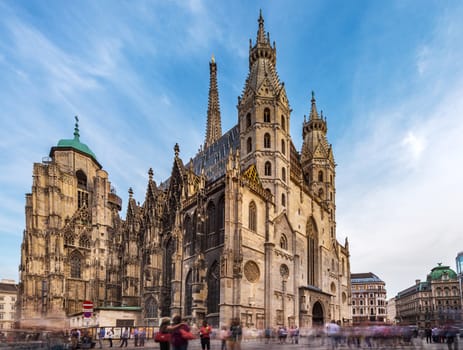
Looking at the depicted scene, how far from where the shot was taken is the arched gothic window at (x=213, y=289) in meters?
41.3

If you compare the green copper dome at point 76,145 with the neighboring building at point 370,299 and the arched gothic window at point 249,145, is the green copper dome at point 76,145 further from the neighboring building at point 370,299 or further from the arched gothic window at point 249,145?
the neighboring building at point 370,299

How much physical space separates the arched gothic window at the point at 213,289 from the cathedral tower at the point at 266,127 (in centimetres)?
996

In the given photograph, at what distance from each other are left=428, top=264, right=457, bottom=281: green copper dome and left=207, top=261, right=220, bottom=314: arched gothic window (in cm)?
10702

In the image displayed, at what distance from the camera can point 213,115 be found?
3588 inches

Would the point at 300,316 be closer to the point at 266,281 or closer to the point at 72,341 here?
the point at 266,281

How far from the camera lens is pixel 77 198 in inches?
2960

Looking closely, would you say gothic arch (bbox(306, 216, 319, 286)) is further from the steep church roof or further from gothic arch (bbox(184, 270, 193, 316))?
gothic arch (bbox(184, 270, 193, 316))

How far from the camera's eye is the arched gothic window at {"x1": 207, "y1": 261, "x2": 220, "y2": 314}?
41.3 meters

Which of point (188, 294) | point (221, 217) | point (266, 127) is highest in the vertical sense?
point (266, 127)

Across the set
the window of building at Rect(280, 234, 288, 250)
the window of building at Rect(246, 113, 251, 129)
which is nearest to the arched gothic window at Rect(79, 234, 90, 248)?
the window of building at Rect(246, 113, 251, 129)

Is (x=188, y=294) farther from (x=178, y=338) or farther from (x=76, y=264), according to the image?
(x=178, y=338)

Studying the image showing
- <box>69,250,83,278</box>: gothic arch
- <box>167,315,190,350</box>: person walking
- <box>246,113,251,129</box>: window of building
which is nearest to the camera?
<box>167,315,190,350</box>: person walking

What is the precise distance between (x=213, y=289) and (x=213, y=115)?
5438 cm

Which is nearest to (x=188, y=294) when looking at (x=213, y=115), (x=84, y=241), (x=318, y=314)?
(x=318, y=314)
